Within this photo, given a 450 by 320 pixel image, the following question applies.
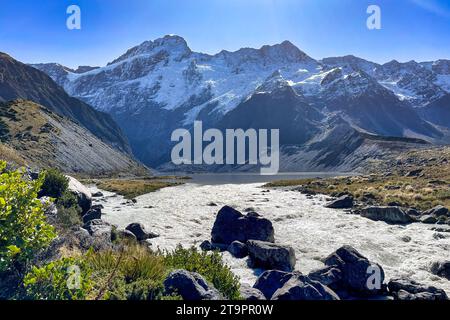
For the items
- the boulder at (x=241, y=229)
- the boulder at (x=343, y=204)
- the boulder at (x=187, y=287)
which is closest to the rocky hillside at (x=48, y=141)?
the boulder at (x=343, y=204)

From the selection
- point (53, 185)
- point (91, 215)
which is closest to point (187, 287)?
point (53, 185)

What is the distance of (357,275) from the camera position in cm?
1833

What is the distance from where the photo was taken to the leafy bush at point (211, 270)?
12906 mm

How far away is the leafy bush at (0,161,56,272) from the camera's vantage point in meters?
8.23

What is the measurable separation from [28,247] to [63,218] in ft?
53.9

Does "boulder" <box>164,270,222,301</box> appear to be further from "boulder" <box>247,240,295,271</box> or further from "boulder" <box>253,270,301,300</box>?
"boulder" <box>247,240,295,271</box>

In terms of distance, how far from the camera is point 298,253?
26797mm

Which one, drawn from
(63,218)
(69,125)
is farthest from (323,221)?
(69,125)

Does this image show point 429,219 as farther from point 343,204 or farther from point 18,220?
point 18,220

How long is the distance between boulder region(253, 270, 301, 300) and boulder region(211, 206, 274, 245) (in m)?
13.4

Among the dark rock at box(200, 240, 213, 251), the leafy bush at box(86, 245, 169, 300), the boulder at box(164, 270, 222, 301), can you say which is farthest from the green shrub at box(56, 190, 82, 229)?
the boulder at box(164, 270, 222, 301)

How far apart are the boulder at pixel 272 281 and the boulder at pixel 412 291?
5668 mm
